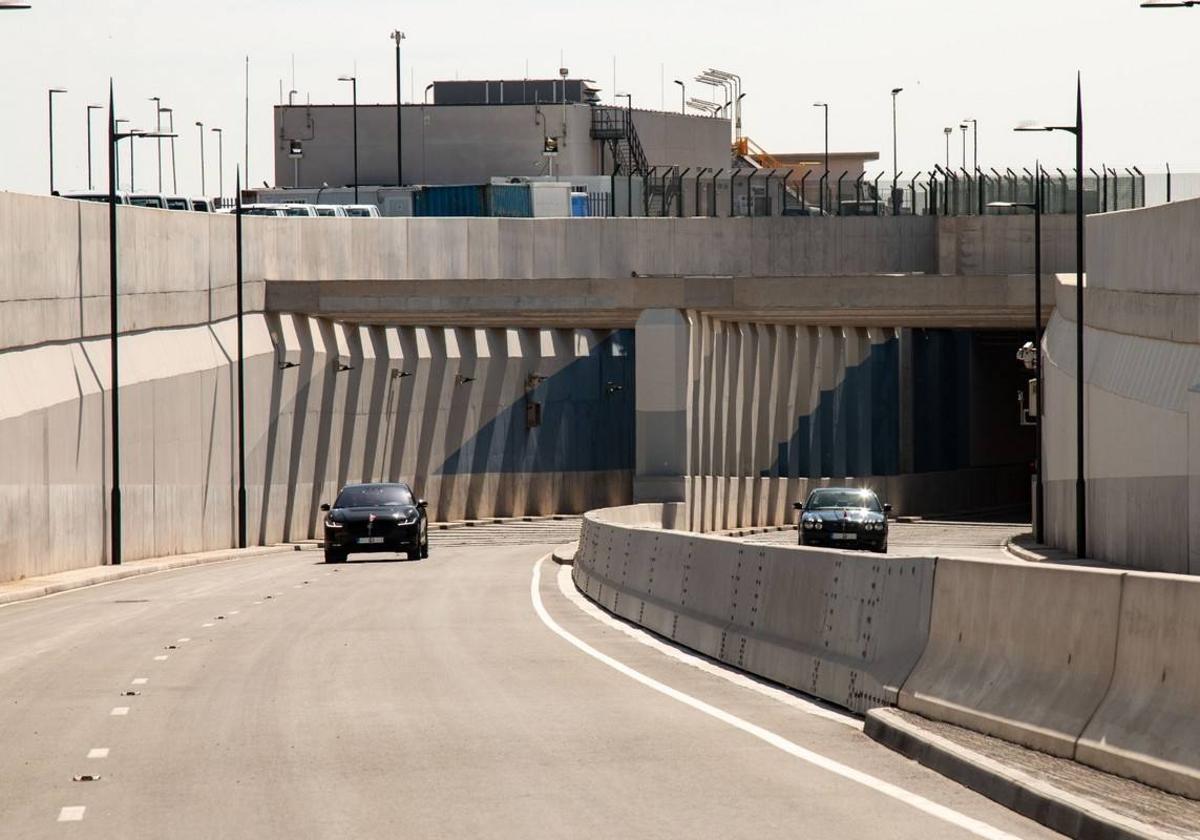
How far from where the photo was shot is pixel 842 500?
4756 centimetres

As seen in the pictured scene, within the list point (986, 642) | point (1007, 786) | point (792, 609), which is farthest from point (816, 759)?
point (792, 609)

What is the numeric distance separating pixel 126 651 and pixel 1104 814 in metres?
13.6

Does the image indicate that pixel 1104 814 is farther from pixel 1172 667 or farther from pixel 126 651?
pixel 126 651

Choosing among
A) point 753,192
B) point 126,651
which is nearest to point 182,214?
point 753,192

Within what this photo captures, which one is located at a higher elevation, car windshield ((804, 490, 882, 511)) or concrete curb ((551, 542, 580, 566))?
car windshield ((804, 490, 882, 511))

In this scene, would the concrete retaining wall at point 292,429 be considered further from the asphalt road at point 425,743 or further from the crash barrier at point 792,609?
the crash barrier at point 792,609

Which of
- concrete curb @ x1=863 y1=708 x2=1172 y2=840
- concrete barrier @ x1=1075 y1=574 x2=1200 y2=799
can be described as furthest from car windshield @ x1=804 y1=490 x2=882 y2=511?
concrete barrier @ x1=1075 y1=574 x2=1200 y2=799

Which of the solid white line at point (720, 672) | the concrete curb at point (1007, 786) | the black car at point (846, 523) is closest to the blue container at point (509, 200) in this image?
the black car at point (846, 523)

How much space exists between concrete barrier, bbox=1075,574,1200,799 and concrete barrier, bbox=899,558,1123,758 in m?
0.18

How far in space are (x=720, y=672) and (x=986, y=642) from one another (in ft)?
19.8

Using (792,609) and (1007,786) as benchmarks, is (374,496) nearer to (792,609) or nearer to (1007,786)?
(792,609)

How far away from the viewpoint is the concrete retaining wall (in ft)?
127

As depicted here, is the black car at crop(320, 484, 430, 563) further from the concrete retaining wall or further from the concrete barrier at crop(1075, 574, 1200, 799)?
the concrete barrier at crop(1075, 574, 1200, 799)

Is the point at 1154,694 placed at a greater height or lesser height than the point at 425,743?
greater
